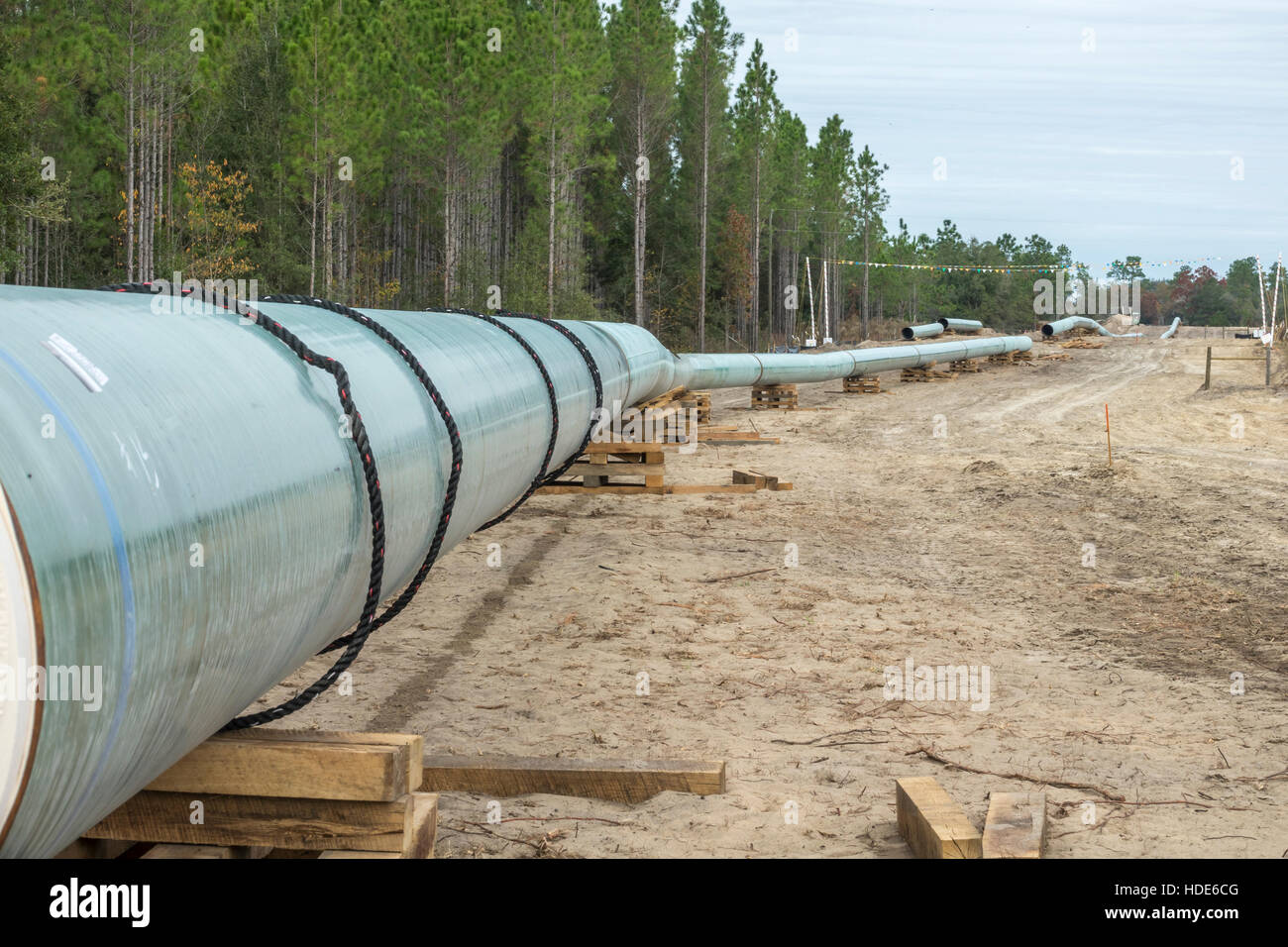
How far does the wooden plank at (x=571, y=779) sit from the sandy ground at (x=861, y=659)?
0.06 metres

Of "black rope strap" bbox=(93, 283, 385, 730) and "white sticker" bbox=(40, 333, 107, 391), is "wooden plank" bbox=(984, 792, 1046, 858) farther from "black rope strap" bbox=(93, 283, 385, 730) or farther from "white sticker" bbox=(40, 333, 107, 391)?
"white sticker" bbox=(40, 333, 107, 391)

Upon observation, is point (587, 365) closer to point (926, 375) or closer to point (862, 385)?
point (862, 385)

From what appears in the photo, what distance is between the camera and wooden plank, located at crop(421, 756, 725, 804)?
14.3 ft

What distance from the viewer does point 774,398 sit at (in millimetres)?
22781

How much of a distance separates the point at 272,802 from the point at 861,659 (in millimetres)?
4274

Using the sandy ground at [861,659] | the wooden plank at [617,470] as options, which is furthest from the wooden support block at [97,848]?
the wooden plank at [617,470]

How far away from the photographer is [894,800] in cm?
453

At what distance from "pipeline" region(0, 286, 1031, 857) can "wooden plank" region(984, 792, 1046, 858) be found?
7.60 feet

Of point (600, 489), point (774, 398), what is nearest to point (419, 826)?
point (600, 489)

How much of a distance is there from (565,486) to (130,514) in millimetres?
9321

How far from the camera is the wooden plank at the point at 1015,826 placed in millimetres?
3727

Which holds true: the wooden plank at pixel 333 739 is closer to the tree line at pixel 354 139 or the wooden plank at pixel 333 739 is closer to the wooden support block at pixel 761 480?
the wooden support block at pixel 761 480

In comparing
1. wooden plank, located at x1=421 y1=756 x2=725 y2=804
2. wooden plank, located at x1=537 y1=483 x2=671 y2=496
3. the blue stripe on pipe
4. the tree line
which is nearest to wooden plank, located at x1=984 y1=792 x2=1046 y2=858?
wooden plank, located at x1=421 y1=756 x2=725 y2=804
